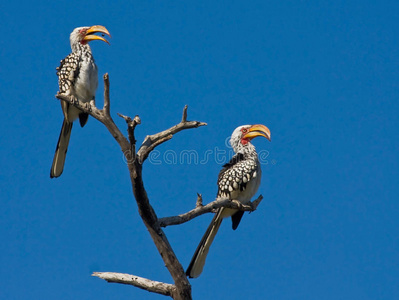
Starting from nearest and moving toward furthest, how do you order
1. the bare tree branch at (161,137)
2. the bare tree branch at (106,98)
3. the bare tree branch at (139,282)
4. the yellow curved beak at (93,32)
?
1. the bare tree branch at (106,98)
2. the bare tree branch at (161,137)
3. the bare tree branch at (139,282)
4. the yellow curved beak at (93,32)

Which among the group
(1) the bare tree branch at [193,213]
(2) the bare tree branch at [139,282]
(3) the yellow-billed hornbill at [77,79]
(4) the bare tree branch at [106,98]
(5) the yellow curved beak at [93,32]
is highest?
(5) the yellow curved beak at [93,32]

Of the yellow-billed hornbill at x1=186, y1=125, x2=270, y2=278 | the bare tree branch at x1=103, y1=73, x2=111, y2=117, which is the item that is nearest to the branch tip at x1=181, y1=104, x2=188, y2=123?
the bare tree branch at x1=103, y1=73, x2=111, y2=117

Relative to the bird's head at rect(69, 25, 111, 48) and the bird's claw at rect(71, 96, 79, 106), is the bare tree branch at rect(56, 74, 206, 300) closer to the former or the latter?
the bird's claw at rect(71, 96, 79, 106)

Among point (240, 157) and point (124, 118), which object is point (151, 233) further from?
point (240, 157)

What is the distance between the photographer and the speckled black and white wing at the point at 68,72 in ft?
22.1

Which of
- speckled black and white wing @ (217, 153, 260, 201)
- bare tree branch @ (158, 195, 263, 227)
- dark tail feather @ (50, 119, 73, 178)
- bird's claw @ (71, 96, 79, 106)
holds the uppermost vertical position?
bird's claw @ (71, 96, 79, 106)

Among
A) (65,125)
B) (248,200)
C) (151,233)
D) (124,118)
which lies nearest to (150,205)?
(151,233)

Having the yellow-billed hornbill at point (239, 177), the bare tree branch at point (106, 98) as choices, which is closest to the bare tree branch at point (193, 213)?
the yellow-billed hornbill at point (239, 177)

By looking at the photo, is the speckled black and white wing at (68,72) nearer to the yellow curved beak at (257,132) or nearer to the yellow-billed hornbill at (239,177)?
the yellow-billed hornbill at (239,177)

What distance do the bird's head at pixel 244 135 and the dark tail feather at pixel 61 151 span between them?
1891mm

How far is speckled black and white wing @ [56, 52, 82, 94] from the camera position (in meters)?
6.72

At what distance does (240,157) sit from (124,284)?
2.02 m

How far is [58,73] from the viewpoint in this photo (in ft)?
22.5

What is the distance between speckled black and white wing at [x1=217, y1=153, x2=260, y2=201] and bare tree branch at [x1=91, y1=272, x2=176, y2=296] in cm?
137
